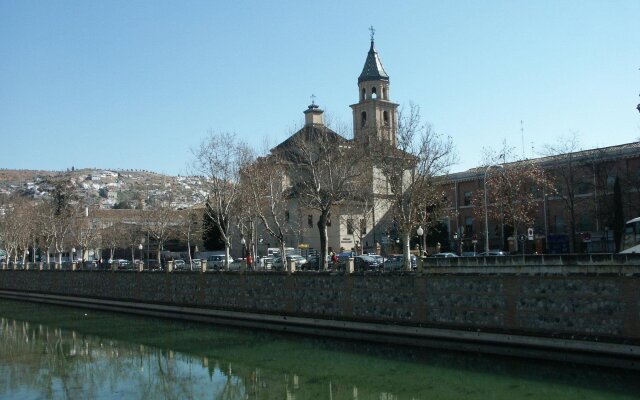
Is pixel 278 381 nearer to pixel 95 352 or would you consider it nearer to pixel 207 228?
pixel 95 352

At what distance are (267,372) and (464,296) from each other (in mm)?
9477

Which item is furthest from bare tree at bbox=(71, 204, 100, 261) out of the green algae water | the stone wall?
the green algae water

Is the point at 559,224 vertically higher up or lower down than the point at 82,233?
lower down

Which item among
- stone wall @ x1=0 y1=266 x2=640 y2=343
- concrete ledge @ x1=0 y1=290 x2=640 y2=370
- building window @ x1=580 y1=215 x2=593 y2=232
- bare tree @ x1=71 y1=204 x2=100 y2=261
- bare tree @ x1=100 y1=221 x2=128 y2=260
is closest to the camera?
concrete ledge @ x1=0 y1=290 x2=640 y2=370

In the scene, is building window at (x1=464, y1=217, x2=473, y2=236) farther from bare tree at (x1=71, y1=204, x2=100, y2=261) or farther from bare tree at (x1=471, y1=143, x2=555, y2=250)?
bare tree at (x1=71, y1=204, x2=100, y2=261)

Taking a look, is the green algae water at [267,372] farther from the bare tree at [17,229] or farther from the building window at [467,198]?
the bare tree at [17,229]

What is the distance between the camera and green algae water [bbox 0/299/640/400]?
2303cm

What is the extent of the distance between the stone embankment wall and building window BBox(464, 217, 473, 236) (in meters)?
36.2

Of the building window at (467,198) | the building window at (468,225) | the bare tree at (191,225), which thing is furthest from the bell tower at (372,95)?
the bare tree at (191,225)

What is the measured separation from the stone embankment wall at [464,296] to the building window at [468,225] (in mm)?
36241

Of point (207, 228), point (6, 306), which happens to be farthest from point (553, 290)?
point (207, 228)

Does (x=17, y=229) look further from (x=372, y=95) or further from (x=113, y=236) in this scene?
(x=372, y=95)

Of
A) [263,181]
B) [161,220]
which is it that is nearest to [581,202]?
[263,181]

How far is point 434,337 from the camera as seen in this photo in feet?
102
